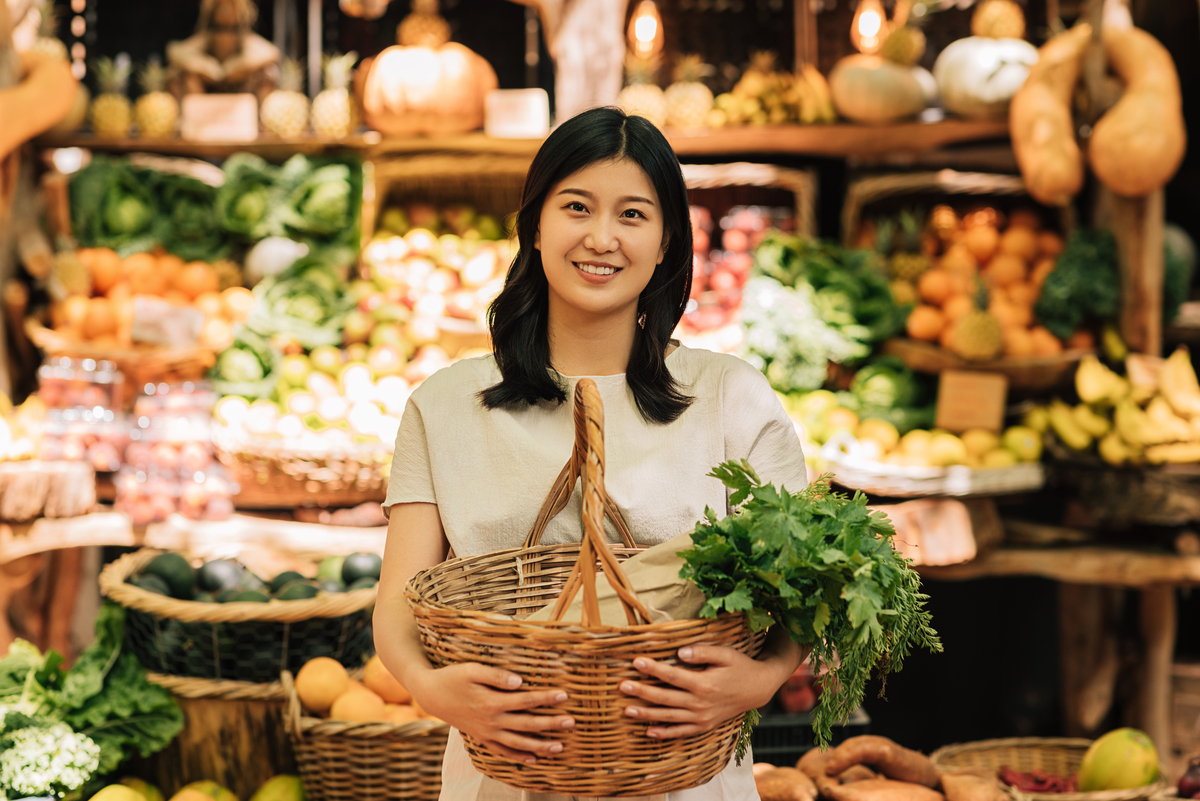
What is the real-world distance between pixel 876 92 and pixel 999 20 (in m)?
0.70

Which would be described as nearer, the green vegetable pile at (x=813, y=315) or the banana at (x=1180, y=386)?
the banana at (x=1180, y=386)

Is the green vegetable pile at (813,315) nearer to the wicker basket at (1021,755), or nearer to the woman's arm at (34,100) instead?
the wicker basket at (1021,755)

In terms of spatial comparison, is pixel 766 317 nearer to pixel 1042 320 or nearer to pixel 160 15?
pixel 1042 320

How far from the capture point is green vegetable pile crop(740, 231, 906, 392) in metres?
3.53

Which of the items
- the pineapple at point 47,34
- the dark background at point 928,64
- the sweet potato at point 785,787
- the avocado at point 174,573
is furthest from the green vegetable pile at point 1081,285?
the pineapple at point 47,34

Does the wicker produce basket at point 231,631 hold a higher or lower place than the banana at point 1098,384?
lower

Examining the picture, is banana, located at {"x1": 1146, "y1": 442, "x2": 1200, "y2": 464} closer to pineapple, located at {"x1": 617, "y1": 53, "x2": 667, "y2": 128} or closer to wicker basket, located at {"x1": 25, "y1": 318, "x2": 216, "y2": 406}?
pineapple, located at {"x1": 617, "y1": 53, "x2": 667, "y2": 128}

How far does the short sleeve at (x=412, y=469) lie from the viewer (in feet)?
4.77

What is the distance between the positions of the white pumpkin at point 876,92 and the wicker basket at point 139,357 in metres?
2.51

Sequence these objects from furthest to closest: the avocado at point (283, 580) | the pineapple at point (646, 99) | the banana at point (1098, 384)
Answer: the pineapple at point (646, 99)
the banana at point (1098, 384)
the avocado at point (283, 580)

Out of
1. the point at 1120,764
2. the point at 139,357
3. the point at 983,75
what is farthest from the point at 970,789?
the point at 139,357

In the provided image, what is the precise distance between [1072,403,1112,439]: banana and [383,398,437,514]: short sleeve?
252cm

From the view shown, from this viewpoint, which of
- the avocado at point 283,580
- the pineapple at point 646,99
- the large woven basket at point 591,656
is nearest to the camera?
the large woven basket at point 591,656

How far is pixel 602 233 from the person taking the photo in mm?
1370
